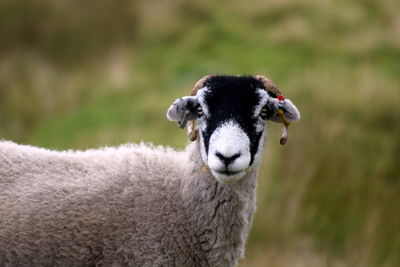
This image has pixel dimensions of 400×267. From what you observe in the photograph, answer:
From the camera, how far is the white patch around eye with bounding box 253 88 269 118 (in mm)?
5477

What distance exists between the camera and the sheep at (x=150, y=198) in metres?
5.49

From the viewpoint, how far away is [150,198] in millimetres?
5723

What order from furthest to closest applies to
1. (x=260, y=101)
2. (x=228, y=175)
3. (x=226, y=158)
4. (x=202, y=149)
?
(x=202, y=149) < (x=260, y=101) < (x=228, y=175) < (x=226, y=158)

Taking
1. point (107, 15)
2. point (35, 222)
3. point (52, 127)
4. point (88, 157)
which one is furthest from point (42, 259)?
point (107, 15)

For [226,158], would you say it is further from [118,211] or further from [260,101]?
[118,211]

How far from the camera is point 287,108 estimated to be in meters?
5.74

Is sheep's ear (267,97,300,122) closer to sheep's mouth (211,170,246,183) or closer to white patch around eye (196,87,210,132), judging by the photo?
white patch around eye (196,87,210,132)

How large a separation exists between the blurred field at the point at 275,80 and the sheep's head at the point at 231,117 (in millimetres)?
4354

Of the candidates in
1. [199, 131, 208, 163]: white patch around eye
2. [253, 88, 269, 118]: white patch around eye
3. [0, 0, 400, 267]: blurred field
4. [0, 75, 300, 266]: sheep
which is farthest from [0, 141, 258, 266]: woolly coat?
[0, 0, 400, 267]: blurred field

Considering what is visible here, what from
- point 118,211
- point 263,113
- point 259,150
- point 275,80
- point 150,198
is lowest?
point 118,211

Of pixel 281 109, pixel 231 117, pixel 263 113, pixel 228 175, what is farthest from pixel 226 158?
pixel 281 109

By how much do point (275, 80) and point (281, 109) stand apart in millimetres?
8344

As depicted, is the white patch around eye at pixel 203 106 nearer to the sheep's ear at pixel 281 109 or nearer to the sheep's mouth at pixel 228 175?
the sheep's mouth at pixel 228 175

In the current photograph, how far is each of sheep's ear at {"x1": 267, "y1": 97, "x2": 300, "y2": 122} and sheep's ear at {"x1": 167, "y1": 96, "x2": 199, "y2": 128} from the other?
551mm
